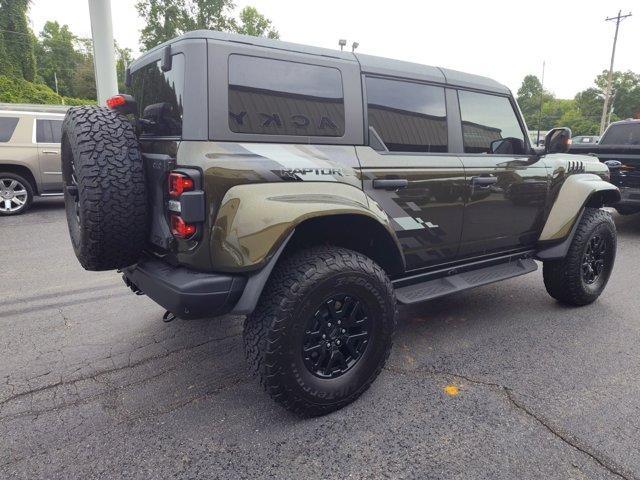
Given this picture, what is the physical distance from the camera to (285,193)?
2176mm

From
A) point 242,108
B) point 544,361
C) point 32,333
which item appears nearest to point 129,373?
point 32,333

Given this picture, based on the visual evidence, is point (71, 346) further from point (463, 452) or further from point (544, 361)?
point (544, 361)

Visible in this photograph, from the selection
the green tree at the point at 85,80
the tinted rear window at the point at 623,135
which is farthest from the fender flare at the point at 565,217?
the green tree at the point at 85,80

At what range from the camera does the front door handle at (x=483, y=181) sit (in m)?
3.07

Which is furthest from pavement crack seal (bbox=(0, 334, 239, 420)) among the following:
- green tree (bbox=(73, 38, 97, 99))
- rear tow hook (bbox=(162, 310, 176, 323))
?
green tree (bbox=(73, 38, 97, 99))

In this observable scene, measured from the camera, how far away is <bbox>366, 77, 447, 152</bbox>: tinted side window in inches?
107

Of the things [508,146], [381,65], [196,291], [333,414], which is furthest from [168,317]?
[508,146]

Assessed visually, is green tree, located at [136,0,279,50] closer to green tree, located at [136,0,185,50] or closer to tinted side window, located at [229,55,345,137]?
green tree, located at [136,0,185,50]

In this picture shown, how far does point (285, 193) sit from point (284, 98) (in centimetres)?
53

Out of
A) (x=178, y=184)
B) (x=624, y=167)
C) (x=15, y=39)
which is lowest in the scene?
(x=624, y=167)

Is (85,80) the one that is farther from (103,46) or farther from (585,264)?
(585,264)

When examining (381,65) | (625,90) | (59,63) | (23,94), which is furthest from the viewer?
(59,63)

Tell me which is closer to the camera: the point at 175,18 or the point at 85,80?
the point at 175,18

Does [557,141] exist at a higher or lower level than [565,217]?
higher
